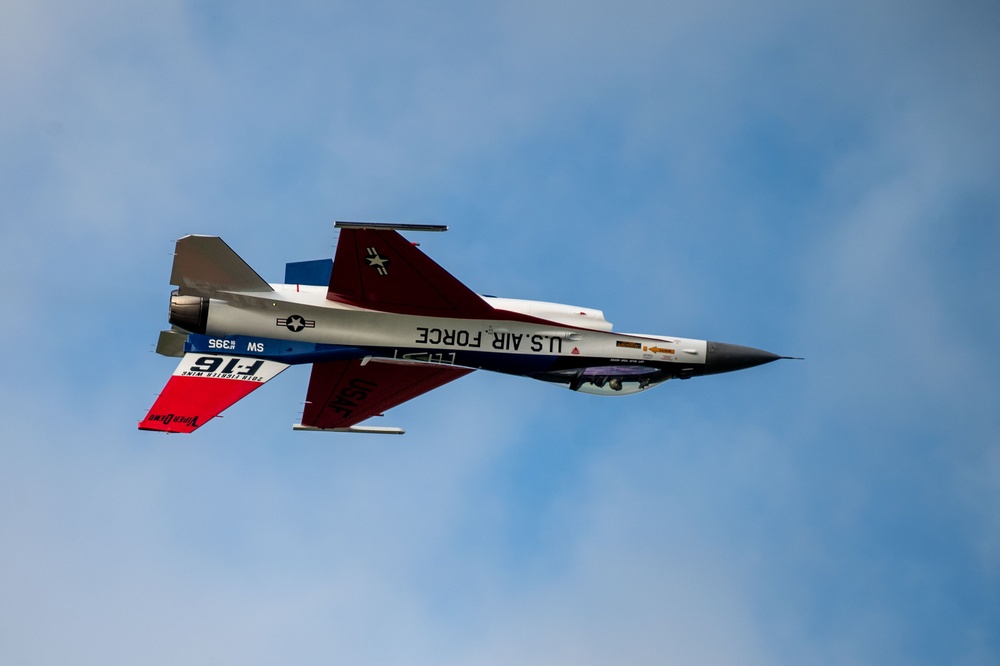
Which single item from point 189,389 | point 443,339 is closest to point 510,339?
point 443,339

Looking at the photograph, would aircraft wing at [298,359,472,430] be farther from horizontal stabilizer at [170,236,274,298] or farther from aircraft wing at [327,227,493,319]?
horizontal stabilizer at [170,236,274,298]

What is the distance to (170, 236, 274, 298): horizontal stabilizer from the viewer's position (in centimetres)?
3959

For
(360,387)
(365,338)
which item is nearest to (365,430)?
(360,387)

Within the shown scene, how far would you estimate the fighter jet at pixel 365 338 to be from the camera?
3991 centimetres

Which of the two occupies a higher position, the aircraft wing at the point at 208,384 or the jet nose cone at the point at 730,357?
the jet nose cone at the point at 730,357

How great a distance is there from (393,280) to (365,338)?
4.79ft

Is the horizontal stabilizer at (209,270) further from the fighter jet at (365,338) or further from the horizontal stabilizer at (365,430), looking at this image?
the horizontal stabilizer at (365,430)

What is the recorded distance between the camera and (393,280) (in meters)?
40.2

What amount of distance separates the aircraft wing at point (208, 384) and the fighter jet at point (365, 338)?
2 centimetres

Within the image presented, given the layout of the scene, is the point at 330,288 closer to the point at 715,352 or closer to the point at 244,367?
the point at 244,367

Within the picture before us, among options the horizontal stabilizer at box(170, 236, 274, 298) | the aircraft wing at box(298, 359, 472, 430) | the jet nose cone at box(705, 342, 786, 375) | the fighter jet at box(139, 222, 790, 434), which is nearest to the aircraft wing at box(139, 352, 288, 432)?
the fighter jet at box(139, 222, 790, 434)

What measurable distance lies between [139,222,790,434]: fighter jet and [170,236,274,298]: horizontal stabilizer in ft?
0.07

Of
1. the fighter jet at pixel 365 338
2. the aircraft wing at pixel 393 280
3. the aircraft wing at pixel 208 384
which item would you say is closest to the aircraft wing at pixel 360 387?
the fighter jet at pixel 365 338

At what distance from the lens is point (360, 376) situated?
41812mm
